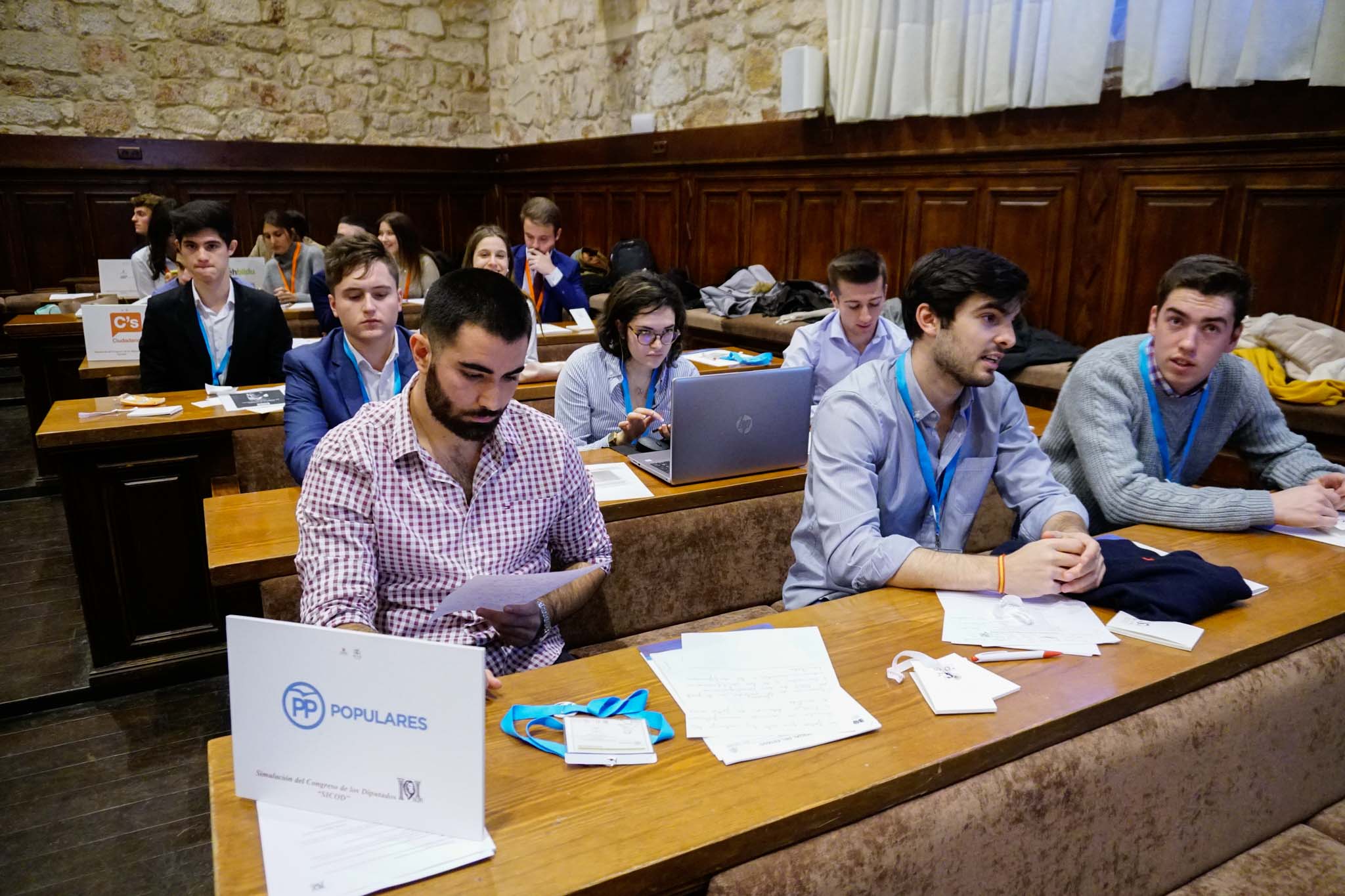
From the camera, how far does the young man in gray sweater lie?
2.04m

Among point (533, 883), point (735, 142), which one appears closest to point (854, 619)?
point (533, 883)

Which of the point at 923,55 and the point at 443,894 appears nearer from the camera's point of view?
the point at 443,894

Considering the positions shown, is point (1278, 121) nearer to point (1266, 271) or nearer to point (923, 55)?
point (1266, 271)

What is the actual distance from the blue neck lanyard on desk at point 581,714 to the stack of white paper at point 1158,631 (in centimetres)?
82

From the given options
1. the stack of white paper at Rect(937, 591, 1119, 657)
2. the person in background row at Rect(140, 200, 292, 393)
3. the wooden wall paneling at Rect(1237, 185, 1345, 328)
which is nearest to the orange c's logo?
the person in background row at Rect(140, 200, 292, 393)

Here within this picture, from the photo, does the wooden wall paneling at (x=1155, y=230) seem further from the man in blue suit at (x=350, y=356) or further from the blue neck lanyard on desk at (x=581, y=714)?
the blue neck lanyard on desk at (x=581, y=714)

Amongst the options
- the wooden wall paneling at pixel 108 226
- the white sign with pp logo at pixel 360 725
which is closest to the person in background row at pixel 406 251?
the wooden wall paneling at pixel 108 226

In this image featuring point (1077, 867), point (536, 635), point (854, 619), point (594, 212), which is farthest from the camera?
point (594, 212)

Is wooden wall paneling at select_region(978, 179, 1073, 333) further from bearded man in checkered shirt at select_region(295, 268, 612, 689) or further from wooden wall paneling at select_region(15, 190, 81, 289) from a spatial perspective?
wooden wall paneling at select_region(15, 190, 81, 289)

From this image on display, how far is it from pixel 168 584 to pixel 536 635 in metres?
1.90

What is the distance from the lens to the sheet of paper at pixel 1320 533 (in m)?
1.96

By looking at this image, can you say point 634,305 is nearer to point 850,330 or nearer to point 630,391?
point 630,391

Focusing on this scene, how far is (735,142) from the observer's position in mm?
6078

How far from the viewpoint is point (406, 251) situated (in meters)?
5.78
